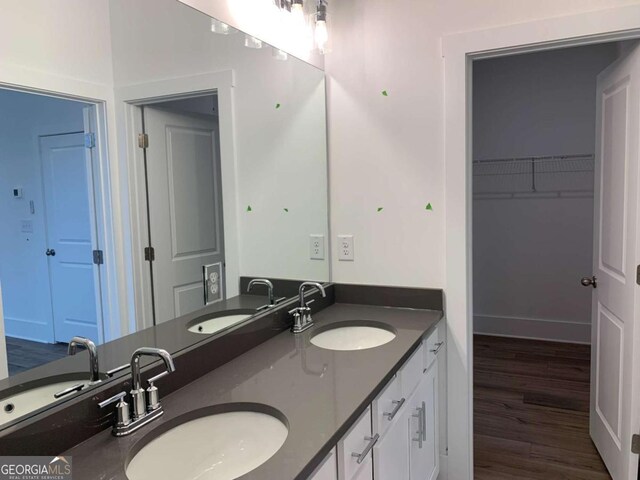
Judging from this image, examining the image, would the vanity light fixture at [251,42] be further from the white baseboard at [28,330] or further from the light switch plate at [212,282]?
the white baseboard at [28,330]

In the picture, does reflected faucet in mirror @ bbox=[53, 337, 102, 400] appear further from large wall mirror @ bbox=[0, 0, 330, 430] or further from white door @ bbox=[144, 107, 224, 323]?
white door @ bbox=[144, 107, 224, 323]

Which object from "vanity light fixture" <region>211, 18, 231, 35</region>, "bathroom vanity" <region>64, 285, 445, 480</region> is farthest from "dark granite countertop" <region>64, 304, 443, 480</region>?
"vanity light fixture" <region>211, 18, 231, 35</region>

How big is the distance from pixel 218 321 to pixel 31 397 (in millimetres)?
709

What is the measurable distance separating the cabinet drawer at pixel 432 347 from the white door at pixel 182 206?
2.98 ft

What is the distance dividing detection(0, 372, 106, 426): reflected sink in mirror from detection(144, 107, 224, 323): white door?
0.36 m

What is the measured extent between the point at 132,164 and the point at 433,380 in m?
1.54

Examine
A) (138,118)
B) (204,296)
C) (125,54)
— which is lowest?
(204,296)

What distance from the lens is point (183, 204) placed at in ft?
5.48

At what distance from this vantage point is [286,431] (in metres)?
1.27

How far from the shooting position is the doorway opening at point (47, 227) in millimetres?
1072

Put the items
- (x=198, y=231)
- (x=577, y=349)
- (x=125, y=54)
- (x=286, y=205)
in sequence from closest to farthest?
(x=125, y=54)
(x=198, y=231)
(x=286, y=205)
(x=577, y=349)

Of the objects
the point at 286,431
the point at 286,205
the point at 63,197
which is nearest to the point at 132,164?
the point at 63,197

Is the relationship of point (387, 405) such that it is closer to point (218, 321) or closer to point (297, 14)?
point (218, 321)

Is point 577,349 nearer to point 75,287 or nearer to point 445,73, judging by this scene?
point 445,73
